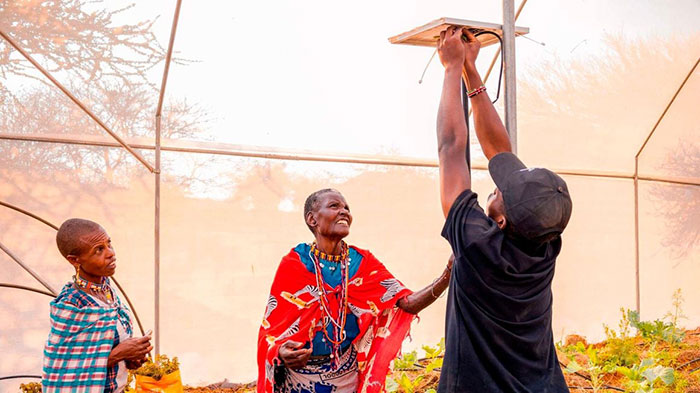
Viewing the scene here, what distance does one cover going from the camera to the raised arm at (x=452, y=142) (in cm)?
232

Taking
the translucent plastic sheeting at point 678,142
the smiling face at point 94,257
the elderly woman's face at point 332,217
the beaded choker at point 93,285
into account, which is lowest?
the beaded choker at point 93,285

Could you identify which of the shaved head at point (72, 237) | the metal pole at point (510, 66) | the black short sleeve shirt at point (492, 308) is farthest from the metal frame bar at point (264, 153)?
the black short sleeve shirt at point (492, 308)

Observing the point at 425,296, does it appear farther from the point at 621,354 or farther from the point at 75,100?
the point at 621,354

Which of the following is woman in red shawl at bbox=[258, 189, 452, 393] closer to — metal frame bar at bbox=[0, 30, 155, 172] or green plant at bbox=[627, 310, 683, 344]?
metal frame bar at bbox=[0, 30, 155, 172]

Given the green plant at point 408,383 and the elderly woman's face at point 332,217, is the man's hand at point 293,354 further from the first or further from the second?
the green plant at point 408,383

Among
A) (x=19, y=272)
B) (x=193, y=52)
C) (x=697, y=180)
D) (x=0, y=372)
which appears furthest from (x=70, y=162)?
(x=697, y=180)

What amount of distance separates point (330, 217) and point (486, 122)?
4.03 feet

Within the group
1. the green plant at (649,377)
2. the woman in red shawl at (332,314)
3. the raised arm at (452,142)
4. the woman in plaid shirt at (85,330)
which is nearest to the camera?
the raised arm at (452,142)

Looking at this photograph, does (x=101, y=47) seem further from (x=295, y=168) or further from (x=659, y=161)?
(x=659, y=161)

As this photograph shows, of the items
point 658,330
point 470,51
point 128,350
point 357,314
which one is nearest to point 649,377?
point 658,330

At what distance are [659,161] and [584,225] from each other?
116cm

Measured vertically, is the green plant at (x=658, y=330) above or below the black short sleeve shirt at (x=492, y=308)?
below

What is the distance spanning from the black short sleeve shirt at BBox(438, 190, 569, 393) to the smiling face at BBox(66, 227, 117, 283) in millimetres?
1818

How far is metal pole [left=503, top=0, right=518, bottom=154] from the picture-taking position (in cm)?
314
